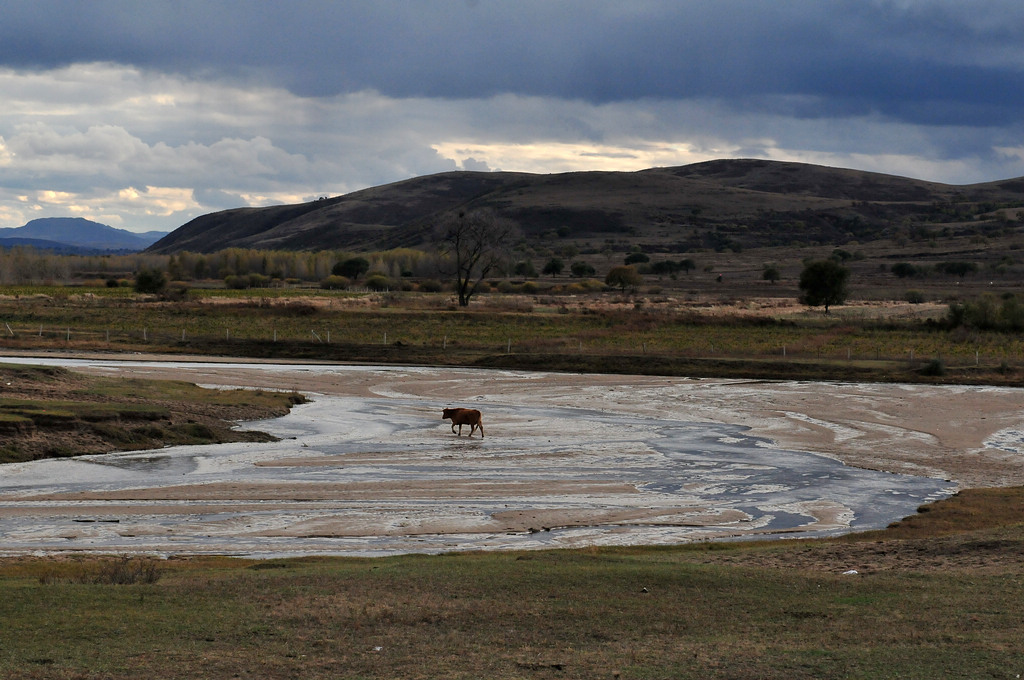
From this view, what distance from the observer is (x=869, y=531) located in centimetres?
1984

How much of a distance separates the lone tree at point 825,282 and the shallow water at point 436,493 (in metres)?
67.0

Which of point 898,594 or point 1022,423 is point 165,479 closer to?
point 898,594

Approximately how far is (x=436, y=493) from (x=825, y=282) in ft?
264

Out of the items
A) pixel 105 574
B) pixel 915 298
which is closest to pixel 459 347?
pixel 105 574

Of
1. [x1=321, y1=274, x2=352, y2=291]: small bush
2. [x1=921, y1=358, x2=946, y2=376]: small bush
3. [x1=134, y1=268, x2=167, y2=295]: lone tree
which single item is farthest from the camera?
[x1=321, y1=274, x2=352, y2=291]: small bush

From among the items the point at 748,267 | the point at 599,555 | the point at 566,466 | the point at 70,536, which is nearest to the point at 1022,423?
the point at 566,466

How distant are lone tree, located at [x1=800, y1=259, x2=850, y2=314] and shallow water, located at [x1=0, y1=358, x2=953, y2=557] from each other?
67.0 metres

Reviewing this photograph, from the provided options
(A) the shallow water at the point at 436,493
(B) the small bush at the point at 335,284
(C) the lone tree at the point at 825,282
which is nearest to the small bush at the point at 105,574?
(A) the shallow water at the point at 436,493

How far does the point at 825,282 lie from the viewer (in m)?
97.1

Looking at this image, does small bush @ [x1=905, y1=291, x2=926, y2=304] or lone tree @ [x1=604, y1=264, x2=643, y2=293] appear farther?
lone tree @ [x1=604, y1=264, x2=643, y2=293]

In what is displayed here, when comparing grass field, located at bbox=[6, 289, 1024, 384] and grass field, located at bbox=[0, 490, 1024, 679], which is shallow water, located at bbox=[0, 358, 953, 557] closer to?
grass field, located at bbox=[0, 490, 1024, 679]

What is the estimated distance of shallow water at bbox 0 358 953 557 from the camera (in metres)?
19.1

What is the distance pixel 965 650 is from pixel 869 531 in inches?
395

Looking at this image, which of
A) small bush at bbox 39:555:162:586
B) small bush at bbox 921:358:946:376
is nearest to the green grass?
small bush at bbox 39:555:162:586
